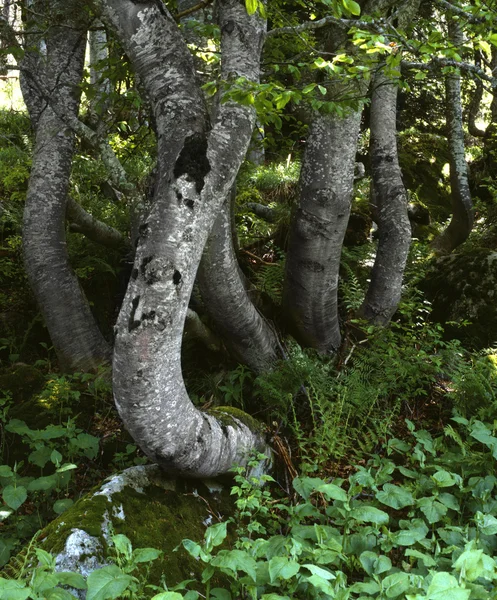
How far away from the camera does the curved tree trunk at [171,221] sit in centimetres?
302

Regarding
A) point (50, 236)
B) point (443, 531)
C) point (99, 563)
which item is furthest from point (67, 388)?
point (443, 531)

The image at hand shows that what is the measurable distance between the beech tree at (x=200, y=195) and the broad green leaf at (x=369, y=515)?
1103 millimetres

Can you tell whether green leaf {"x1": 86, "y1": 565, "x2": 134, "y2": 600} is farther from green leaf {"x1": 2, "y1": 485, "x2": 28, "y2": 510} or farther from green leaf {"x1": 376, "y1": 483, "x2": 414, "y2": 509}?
green leaf {"x1": 376, "y1": 483, "x2": 414, "y2": 509}

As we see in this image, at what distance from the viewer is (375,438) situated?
3863mm

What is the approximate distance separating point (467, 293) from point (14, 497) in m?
4.97

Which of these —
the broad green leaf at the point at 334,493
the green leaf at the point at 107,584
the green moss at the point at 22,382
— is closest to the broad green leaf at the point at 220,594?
the green leaf at the point at 107,584

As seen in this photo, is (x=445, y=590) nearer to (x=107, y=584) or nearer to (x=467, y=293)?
(x=107, y=584)

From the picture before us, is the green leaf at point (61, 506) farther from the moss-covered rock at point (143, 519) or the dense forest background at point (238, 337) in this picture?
the moss-covered rock at point (143, 519)

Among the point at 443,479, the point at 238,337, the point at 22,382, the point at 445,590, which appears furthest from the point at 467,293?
the point at 22,382

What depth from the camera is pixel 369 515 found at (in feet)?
8.39

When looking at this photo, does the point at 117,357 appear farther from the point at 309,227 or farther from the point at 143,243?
the point at 309,227

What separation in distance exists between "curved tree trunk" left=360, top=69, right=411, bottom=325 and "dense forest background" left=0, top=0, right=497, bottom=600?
2cm

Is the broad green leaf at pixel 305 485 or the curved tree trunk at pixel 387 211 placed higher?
the curved tree trunk at pixel 387 211

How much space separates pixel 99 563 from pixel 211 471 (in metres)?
1.03
